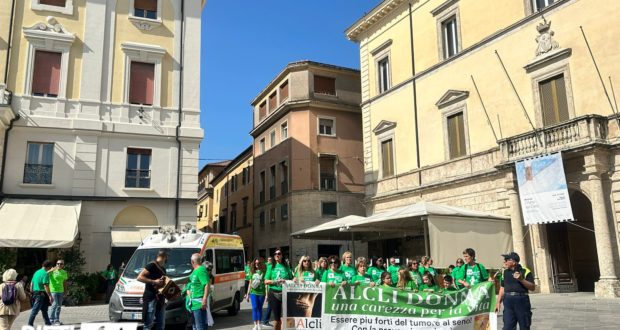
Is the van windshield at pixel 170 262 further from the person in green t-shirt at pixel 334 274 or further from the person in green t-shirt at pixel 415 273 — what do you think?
the person in green t-shirt at pixel 415 273

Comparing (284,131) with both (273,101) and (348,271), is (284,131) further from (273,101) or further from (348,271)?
(348,271)

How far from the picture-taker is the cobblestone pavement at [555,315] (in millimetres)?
11172

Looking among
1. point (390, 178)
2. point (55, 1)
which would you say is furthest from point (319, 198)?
point (55, 1)

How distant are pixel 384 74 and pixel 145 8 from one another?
41.7ft

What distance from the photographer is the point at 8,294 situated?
871 cm

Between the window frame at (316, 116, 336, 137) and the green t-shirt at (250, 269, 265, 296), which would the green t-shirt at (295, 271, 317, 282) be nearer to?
the green t-shirt at (250, 269, 265, 296)

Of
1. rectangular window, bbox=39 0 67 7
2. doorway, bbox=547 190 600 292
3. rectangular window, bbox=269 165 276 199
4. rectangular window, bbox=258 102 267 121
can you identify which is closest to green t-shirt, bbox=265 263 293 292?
doorway, bbox=547 190 600 292

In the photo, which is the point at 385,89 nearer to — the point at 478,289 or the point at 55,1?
the point at 55,1

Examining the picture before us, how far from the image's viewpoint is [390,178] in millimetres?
26641

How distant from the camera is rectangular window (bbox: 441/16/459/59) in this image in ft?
77.5

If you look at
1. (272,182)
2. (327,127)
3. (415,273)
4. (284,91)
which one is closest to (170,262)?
(415,273)

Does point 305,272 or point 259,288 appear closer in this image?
point 305,272

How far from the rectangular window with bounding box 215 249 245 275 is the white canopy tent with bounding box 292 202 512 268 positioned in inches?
173

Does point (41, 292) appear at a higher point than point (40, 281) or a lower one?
lower
